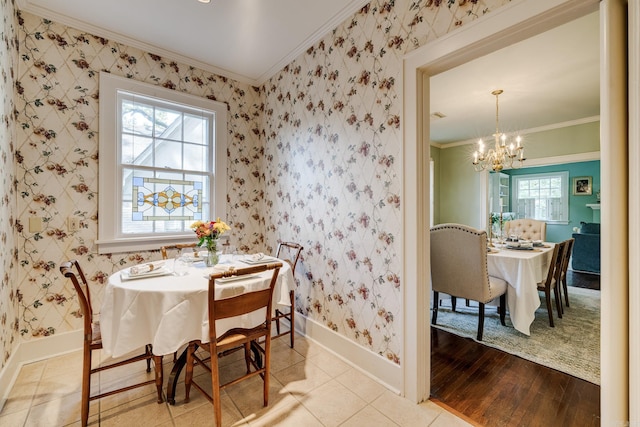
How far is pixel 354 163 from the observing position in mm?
2178

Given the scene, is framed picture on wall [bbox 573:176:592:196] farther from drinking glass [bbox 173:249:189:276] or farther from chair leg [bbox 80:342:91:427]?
chair leg [bbox 80:342:91:427]

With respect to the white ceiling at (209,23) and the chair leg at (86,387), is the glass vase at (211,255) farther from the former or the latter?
the white ceiling at (209,23)

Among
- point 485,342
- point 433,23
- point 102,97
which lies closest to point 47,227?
point 102,97

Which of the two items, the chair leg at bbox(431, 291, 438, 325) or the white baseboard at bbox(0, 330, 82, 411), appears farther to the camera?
the chair leg at bbox(431, 291, 438, 325)

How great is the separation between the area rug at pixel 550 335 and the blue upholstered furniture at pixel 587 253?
2.16 m

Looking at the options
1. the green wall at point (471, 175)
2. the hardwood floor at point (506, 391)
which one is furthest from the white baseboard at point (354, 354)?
the green wall at point (471, 175)

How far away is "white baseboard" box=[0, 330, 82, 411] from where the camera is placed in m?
1.93

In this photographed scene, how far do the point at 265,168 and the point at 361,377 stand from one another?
231cm

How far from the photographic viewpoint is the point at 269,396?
5.95 ft

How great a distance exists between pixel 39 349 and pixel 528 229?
229 inches

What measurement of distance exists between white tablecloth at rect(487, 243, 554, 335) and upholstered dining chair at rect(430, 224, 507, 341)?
9 centimetres

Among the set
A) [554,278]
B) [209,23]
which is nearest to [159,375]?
[209,23]

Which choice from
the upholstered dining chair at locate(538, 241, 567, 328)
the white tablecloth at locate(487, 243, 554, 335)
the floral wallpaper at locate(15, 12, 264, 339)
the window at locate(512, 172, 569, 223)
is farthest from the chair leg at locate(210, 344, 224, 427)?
the window at locate(512, 172, 569, 223)

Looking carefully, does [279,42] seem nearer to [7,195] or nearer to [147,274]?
[147,274]
